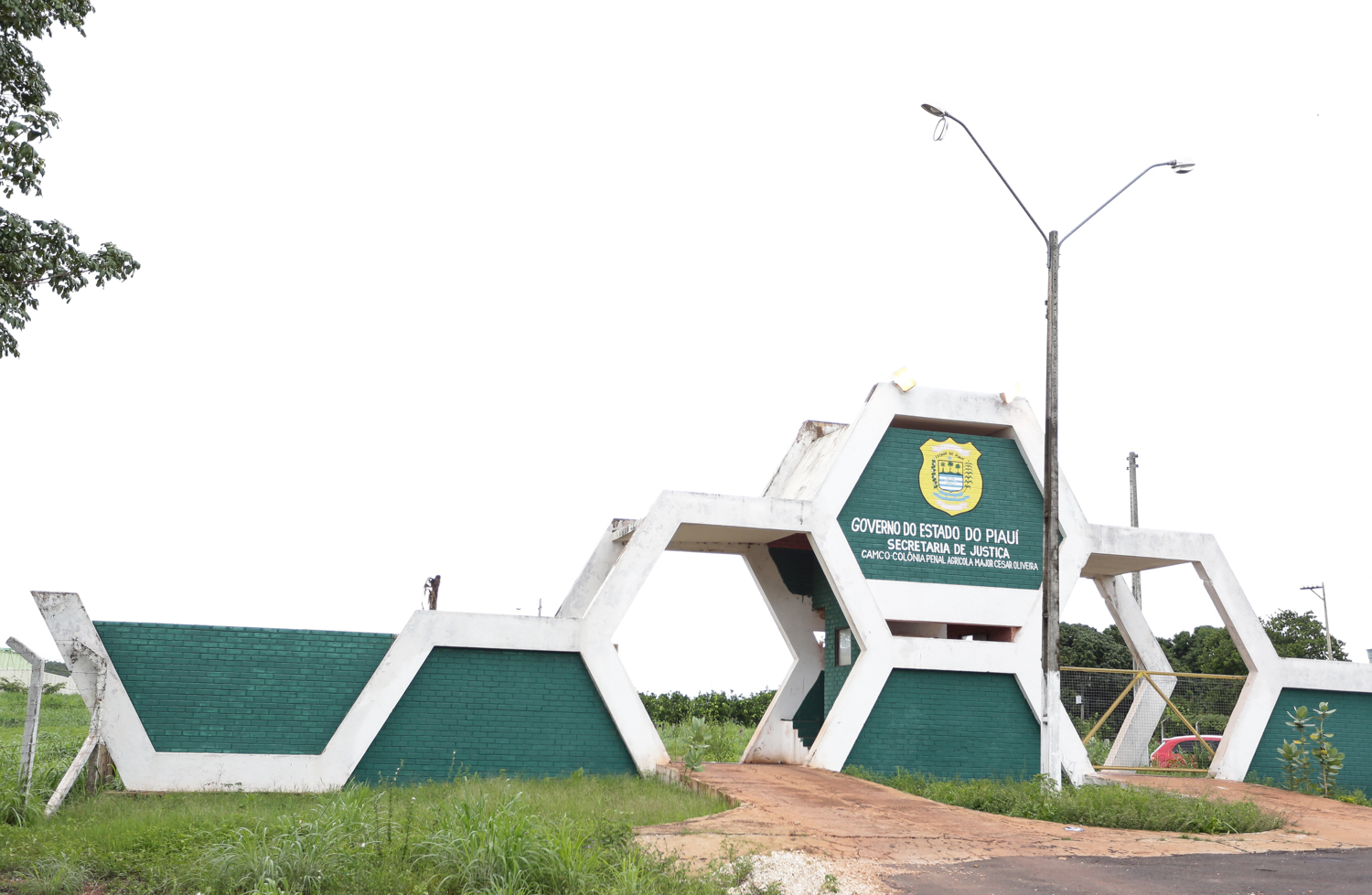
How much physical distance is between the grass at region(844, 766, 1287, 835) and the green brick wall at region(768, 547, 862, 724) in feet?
14.2

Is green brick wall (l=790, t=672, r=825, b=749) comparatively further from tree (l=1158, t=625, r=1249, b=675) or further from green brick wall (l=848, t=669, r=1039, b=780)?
tree (l=1158, t=625, r=1249, b=675)

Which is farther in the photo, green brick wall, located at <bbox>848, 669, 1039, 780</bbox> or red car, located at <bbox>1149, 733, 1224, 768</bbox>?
red car, located at <bbox>1149, 733, 1224, 768</bbox>

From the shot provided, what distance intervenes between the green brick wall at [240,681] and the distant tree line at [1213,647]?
36.5m

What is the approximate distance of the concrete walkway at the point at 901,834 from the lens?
1065cm

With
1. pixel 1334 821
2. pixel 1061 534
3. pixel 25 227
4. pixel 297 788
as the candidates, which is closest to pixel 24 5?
pixel 25 227

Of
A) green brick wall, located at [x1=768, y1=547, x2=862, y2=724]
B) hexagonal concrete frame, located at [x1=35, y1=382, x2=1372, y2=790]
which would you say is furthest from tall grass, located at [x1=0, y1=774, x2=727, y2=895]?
green brick wall, located at [x1=768, y1=547, x2=862, y2=724]

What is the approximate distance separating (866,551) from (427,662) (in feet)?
24.0

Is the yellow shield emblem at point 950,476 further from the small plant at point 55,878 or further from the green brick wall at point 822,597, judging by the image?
the small plant at point 55,878

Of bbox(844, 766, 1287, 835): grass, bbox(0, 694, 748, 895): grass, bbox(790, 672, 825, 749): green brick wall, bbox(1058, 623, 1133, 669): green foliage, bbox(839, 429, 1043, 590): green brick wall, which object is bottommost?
bbox(0, 694, 748, 895): grass

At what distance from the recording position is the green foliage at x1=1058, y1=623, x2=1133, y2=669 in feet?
154

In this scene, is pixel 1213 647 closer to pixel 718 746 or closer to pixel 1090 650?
pixel 1090 650

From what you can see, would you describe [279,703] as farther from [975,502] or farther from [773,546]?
[975,502]

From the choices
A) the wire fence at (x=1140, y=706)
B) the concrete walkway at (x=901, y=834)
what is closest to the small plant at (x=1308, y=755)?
the wire fence at (x=1140, y=706)

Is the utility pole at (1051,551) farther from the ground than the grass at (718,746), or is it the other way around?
the utility pole at (1051,551)
